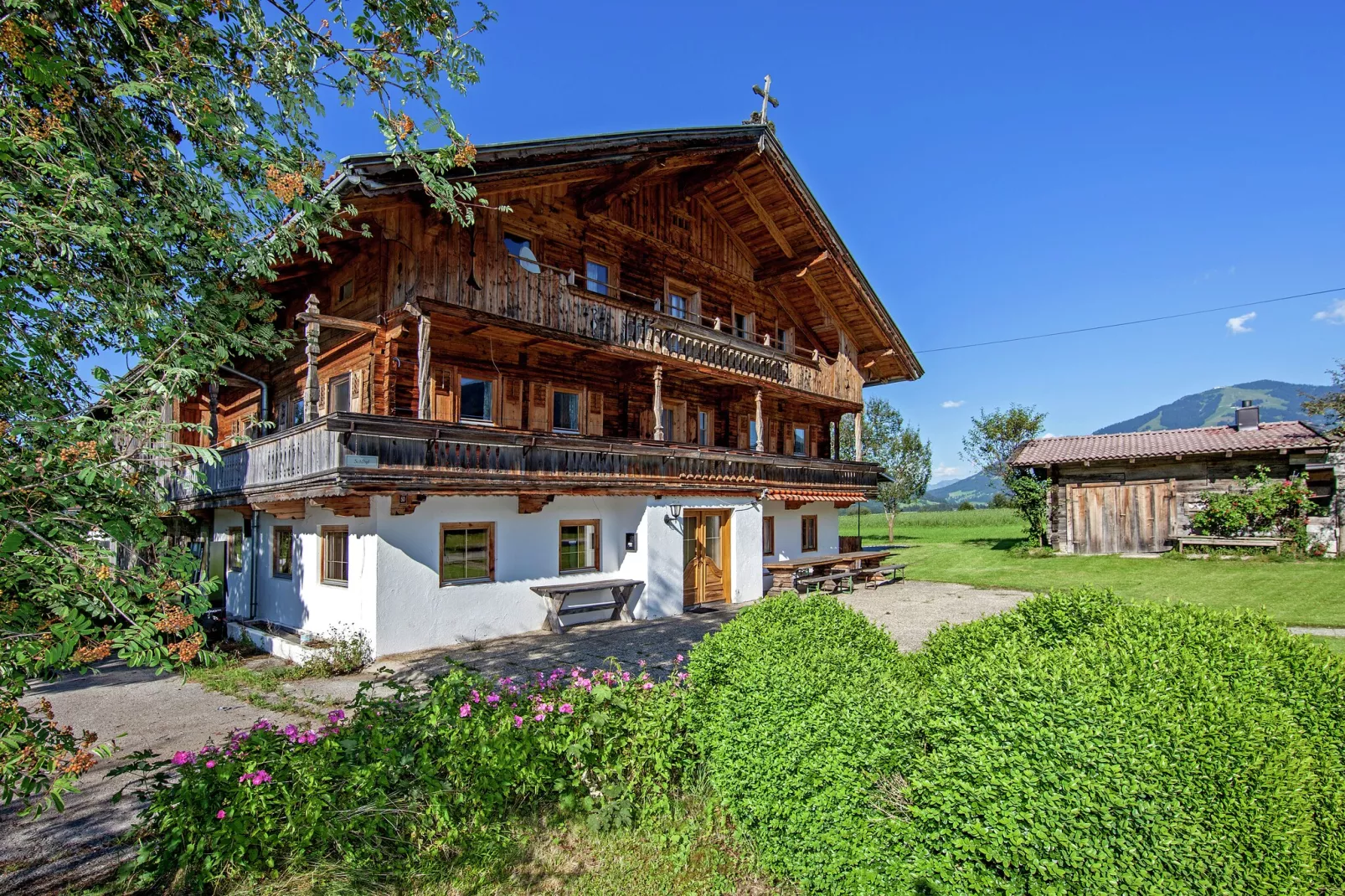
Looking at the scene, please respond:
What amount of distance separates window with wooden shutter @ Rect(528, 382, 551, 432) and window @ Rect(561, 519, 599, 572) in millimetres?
2368

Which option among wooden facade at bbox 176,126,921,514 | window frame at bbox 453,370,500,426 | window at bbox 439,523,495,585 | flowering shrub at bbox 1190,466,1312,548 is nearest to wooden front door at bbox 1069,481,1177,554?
flowering shrub at bbox 1190,466,1312,548

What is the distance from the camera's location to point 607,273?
56.4 ft

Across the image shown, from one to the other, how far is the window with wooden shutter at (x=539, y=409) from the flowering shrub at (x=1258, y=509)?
2305cm

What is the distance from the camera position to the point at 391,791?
4.95 meters

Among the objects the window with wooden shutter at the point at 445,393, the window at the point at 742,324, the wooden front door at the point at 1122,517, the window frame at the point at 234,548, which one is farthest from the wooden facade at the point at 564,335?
the wooden front door at the point at 1122,517

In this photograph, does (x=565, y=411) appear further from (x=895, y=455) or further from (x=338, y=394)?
(x=895, y=455)

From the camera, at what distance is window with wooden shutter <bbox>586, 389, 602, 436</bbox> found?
1675 cm

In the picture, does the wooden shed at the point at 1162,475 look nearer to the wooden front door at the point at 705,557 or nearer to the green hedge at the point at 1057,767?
the wooden front door at the point at 705,557

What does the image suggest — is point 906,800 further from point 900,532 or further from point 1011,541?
point 900,532

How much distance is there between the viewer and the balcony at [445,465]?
1055 centimetres

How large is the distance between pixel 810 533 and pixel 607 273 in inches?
476

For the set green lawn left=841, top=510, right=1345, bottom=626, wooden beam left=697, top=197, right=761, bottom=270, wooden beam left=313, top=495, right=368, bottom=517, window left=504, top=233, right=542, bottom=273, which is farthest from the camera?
wooden beam left=697, top=197, right=761, bottom=270

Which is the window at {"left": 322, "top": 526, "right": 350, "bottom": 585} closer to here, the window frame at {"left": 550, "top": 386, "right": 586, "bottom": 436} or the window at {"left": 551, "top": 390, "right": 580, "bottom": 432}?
the window at {"left": 551, "top": 390, "right": 580, "bottom": 432}

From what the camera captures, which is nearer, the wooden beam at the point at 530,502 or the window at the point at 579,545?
the wooden beam at the point at 530,502
